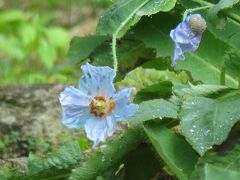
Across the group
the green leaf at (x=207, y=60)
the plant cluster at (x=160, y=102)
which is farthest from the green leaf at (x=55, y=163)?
the green leaf at (x=207, y=60)

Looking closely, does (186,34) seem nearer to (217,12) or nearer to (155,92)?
(217,12)

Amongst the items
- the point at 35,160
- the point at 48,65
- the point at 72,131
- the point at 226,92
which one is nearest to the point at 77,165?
the point at 35,160

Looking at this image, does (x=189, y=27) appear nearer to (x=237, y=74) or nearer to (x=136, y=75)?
(x=237, y=74)

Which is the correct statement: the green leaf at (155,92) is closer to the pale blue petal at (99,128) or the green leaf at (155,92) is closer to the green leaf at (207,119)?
the green leaf at (207,119)

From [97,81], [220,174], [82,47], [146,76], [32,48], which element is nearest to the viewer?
[220,174]

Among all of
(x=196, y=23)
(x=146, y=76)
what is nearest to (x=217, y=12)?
(x=196, y=23)
